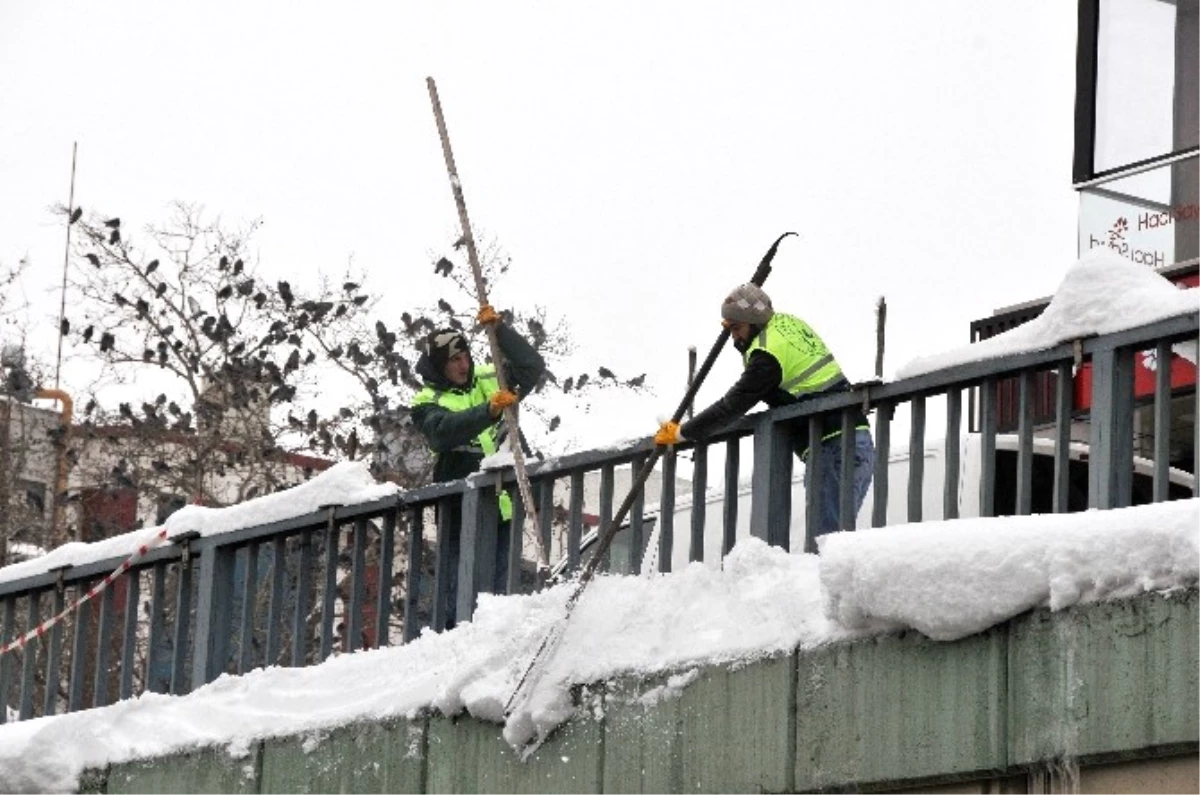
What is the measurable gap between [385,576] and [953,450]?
8.63ft

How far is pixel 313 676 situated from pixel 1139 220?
7920mm

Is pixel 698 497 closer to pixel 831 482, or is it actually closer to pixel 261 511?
pixel 831 482

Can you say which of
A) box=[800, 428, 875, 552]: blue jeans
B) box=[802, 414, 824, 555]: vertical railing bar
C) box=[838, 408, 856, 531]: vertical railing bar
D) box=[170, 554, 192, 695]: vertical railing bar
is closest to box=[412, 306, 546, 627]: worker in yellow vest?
box=[170, 554, 192, 695]: vertical railing bar

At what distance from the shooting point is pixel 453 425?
1078cm

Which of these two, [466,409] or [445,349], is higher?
[445,349]

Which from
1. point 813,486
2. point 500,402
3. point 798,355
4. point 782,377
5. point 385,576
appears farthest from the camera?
point 500,402

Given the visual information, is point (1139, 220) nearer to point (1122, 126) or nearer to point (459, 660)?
point (1122, 126)

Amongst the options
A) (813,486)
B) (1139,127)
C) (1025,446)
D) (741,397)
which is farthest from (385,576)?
(1139,127)

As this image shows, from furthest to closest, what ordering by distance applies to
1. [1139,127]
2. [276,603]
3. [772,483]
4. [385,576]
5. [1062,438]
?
[1139,127] → [276,603] → [385,576] → [772,483] → [1062,438]

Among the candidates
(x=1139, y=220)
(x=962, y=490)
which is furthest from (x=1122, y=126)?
(x=962, y=490)

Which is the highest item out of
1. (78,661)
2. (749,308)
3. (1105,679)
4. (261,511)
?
(749,308)

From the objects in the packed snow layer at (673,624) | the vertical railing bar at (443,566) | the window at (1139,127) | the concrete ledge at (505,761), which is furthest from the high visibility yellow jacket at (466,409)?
the window at (1139,127)

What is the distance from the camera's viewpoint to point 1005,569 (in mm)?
6883

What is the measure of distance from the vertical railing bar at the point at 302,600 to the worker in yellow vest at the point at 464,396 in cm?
65
